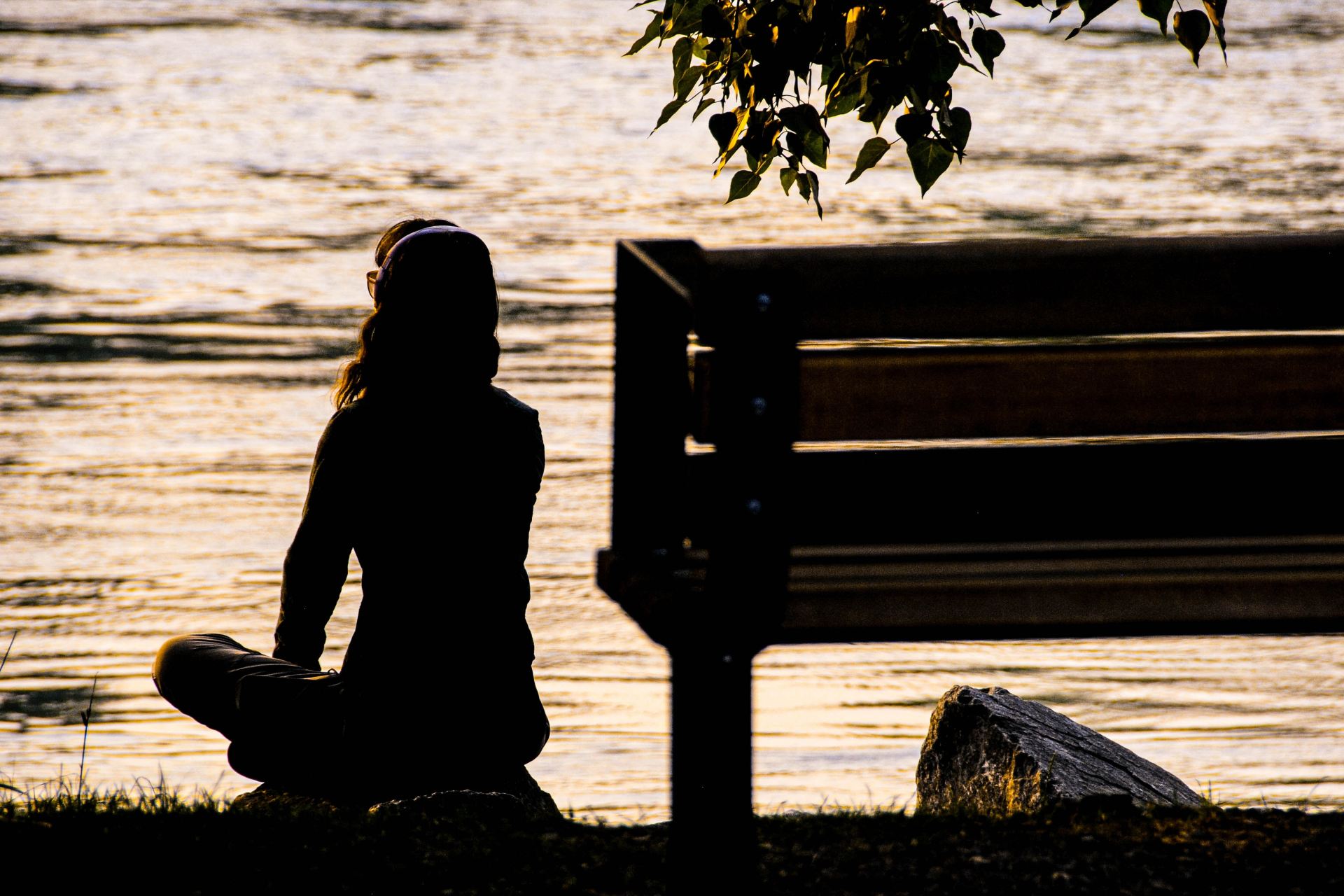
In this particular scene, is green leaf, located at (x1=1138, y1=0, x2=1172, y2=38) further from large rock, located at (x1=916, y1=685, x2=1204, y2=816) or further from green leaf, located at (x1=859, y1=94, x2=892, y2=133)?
large rock, located at (x1=916, y1=685, x2=1204, y2=816)

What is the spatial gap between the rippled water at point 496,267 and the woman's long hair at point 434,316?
798 millimetres

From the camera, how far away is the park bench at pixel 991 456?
2.61 m

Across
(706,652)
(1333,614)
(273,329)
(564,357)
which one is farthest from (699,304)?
(273,329)

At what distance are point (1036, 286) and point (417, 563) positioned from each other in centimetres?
148

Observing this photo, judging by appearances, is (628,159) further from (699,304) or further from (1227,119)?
(699,304)

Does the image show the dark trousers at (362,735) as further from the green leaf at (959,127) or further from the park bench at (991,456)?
the green leaf at (959,127)

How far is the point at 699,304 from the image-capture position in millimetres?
2656

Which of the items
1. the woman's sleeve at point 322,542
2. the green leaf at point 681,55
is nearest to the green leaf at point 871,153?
the green leaf at point 681,55

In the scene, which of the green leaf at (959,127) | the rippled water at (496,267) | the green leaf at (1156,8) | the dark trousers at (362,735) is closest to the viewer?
the green leaf at (1156,8)

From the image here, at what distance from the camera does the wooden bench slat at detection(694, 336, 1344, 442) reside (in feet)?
8.87

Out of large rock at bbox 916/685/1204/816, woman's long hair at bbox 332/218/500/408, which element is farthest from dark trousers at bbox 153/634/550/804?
large rock at bbox 916/685/1204/816

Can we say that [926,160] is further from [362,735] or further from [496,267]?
[496,267]

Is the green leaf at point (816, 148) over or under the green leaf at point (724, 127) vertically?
under

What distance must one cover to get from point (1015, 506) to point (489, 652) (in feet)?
4.39
